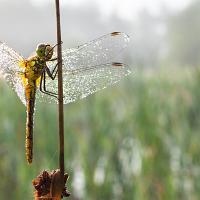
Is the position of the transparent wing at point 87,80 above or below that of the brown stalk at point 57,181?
above

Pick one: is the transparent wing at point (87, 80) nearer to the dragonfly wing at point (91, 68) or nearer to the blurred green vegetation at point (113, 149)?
the dragonfly wing at point (91, 68)

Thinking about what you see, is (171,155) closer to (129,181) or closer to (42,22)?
(129,181)

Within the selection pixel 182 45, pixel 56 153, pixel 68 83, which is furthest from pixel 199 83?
pixel 182 45

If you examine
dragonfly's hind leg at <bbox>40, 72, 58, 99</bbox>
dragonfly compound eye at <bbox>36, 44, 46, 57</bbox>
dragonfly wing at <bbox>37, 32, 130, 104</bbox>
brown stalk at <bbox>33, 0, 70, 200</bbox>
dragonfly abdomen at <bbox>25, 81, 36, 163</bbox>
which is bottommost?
brown stalk at <bbox>33, 0, 70, 200</bbox>

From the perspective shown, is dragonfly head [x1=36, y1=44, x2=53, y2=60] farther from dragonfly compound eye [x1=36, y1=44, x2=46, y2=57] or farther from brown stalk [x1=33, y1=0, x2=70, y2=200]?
brown stalk [x1=33, y1=0, x2=70, y2=200]

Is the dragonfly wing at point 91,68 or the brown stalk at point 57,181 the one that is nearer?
the brown stalk at point 57,181

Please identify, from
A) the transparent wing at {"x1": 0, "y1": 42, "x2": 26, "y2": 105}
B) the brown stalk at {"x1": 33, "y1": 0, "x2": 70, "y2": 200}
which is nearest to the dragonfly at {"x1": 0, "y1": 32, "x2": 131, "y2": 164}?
the transparent wing at {"x1": 0, "y1": 42, "x2": 26, "y2": 105}

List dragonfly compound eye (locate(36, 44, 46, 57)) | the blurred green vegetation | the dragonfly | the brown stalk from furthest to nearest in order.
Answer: the blurred green vegetation < the dragonfly < dragonfly compound eye (locate(36, 44, 46, 57)) < the brown stalk

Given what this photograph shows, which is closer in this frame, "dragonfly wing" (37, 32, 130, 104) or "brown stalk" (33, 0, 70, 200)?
"brown stalk" (33, 0, 70, 200)

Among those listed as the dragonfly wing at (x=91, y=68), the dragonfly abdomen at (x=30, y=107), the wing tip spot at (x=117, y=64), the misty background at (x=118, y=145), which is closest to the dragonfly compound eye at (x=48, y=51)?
the dragonfly abdomen at (x=30, y=107)
